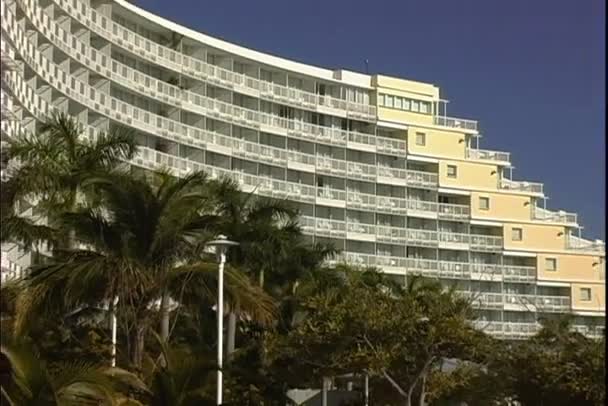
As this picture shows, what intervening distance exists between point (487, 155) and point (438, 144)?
5.93m

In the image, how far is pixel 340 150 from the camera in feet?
325

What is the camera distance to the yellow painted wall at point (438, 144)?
10362cm

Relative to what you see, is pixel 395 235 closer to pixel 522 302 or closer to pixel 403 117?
pixel 403 117

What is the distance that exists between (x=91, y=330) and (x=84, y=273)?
11.6m

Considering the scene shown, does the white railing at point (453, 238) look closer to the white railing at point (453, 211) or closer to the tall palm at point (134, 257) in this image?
the white railing at point (453, 211)

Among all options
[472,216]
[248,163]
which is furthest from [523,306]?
[248,163]

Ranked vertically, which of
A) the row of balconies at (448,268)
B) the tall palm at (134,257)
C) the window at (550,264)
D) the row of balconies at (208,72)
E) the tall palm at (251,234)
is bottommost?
the tall palm at (134,257)

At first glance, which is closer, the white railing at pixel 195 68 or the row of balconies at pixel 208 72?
the row of balconies at pixel 208 72

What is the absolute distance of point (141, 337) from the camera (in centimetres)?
3152

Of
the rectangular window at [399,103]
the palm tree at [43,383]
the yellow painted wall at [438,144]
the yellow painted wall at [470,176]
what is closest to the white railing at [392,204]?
the yellow painted wall at [438,144]

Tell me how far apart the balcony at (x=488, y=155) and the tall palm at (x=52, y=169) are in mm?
68121

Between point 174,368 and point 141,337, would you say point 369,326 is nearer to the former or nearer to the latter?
point 141,337

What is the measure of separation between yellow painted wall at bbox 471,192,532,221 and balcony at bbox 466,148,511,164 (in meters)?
3.35

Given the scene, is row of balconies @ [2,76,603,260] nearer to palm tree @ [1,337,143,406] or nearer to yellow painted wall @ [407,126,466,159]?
yellow painted wall @ [407,126,466,159]
